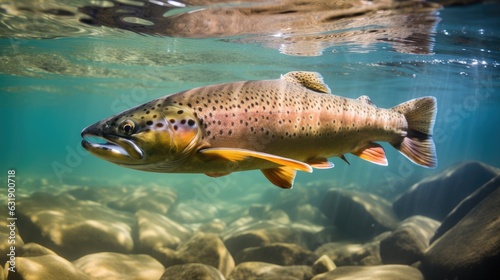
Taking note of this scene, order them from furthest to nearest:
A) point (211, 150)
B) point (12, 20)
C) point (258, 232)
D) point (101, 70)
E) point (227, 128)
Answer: point (101, 70) < point (12, 20) < point (258, 232) < point (227, 128) < point (211, 150)

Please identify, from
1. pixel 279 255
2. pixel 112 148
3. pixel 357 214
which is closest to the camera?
pixel 112 148

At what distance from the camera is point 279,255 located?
8078 millimetres

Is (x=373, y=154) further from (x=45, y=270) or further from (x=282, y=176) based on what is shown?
(x=45, y=270)

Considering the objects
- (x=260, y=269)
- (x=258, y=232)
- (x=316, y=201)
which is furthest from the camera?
(x=316, y=201)

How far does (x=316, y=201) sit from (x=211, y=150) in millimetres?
16513

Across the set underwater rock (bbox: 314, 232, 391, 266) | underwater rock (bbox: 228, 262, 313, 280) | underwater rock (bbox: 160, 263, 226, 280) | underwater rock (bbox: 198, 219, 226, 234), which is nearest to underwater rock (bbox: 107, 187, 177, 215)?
underwater rock (bbox: 198, 219, 226, 234)

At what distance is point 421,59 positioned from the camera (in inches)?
632

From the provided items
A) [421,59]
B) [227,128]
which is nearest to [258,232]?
[227,128]

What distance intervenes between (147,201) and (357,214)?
9913 mm

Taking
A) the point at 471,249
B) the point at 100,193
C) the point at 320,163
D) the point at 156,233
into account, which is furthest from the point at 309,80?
the point at 100,193

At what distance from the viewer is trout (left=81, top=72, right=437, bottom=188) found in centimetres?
261

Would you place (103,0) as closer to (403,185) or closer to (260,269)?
(260,269)

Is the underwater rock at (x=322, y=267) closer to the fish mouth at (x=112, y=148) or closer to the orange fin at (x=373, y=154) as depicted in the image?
the orange fin at (x=373, y=154)

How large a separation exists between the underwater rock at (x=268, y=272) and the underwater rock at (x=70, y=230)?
3717 millimetres
